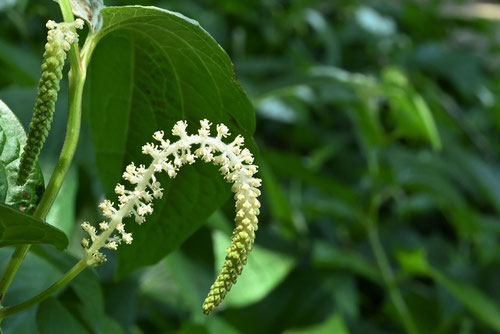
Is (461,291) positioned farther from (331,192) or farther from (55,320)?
(55,320)

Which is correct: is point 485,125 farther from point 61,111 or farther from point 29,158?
point 29,158

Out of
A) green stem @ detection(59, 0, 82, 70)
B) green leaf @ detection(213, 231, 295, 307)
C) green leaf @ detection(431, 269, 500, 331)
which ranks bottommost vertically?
green leaf @ detection(431, 269, 500, 331)

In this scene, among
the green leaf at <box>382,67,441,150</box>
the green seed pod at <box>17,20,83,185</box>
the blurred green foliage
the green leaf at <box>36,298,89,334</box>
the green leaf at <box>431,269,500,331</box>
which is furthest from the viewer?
the green leaf at <box>382,67,441,150</box>

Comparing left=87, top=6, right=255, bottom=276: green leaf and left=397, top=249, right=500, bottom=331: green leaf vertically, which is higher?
left=87, top=6, right=255, bottom=276: green leaf

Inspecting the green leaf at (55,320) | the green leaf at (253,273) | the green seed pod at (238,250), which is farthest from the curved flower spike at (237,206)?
the green leaf at (253,273)

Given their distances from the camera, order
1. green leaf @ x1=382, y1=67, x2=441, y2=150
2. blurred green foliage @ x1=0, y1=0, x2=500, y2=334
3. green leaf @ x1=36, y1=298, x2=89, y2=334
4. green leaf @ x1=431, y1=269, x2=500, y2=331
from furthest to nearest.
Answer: green leaf @ x1=382, y1=67, x2=441, y2=150 < green leaf @ x1=431, y1=269, x2=500, y2=331 < blurred green foliage @ x1=0, y1=0, x2=500, y2=334 < green leaf @ x1=36, y1=298, x2=89, y2=334

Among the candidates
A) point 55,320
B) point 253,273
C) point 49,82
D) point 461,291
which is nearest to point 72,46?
point 49,82

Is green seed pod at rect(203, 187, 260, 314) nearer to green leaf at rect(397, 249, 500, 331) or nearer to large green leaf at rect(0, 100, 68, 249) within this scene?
large green leaf at rect(0, 100, 68, 249)

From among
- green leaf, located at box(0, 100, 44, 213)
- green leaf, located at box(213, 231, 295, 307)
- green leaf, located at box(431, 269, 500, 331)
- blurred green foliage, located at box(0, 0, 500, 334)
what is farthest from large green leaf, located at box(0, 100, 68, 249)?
green leaf, located at box(431, 269, 500, 331)

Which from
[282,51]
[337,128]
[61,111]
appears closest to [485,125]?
[337,128]
